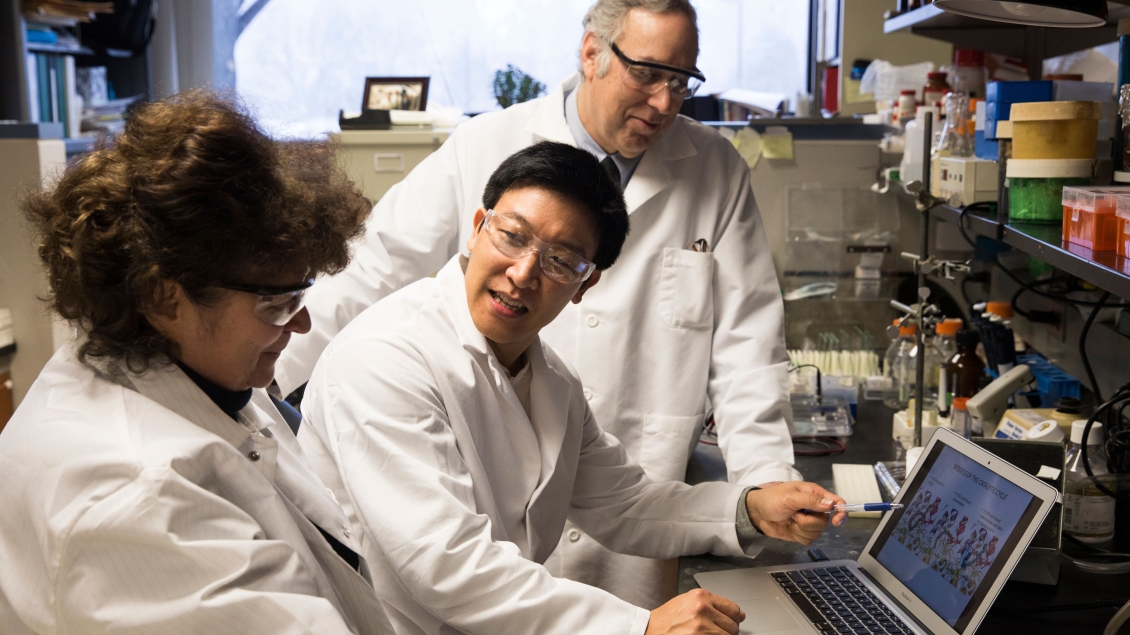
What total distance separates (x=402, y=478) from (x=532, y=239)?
0.39 metres

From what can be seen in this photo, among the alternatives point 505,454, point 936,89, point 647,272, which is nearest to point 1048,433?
point 647,272

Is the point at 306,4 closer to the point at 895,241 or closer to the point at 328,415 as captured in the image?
the point at 895,241

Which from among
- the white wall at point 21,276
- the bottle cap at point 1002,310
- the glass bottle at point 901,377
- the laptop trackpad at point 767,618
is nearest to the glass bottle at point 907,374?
the glass bottle at point 901,377

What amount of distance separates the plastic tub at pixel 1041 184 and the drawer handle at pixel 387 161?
6.33 feet

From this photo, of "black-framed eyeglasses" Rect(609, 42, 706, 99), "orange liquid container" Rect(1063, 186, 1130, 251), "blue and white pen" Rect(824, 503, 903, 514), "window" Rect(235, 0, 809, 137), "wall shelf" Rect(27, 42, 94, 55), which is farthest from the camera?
"window" Rect(235, 0, 809, 137)

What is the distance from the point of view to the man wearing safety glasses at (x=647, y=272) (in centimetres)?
177

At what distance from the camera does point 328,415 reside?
4.19 ft

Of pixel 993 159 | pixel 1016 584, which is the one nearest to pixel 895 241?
pixel 993 159

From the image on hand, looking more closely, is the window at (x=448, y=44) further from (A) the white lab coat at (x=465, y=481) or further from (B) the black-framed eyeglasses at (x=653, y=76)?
(A) the white lab coat at (x=465, y=481)

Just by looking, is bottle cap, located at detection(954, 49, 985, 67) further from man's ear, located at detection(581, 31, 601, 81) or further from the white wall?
the white wall

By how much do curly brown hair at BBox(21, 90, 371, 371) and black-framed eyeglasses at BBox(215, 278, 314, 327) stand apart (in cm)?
1

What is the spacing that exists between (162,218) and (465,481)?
55 cm

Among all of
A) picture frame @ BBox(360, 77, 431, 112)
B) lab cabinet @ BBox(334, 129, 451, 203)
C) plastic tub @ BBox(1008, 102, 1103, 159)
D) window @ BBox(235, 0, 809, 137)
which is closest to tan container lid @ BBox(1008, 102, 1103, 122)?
plastic tub @ BBox(1008, 102, 1103, 159)

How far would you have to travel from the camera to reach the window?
17.4 ft
